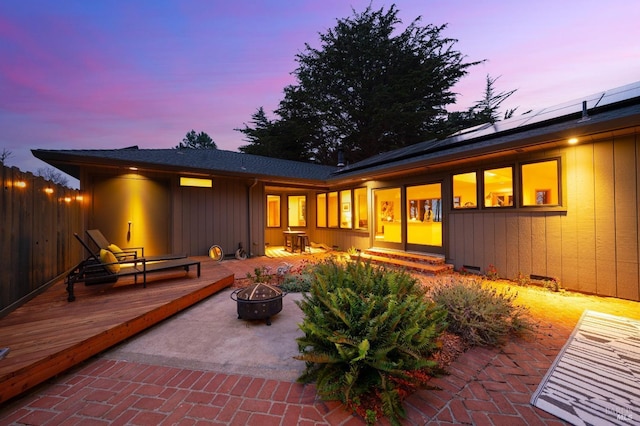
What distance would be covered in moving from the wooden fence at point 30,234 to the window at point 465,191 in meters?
8.39

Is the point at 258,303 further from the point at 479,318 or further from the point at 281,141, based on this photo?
the point at 281,141

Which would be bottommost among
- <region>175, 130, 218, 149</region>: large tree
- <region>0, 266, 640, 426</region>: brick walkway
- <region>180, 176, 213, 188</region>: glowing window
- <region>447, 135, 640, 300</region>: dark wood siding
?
<region>0, 266, 640, 426</region>: brick walkway

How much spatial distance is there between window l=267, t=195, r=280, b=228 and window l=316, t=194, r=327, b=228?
6.36 ft

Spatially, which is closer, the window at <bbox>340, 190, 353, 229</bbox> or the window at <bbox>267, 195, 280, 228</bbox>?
the window at <bbox>340, 190, 353, 229</bbox>

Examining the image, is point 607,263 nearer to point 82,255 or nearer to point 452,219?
point 452,219

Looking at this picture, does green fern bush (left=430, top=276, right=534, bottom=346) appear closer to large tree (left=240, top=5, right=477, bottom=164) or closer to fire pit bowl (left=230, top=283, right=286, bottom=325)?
fire pit bowl (left=230, top=283, right=286, bottom=325)

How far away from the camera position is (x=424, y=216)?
826 centimetres

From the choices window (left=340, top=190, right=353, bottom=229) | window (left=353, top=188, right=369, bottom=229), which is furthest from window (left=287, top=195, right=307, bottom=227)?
window (left=353, top=188, right=369, bottom=229)

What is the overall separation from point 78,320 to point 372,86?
19.6 m

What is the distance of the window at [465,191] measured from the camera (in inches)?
250

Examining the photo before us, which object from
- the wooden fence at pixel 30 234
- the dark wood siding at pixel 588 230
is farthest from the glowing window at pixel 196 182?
the dark wood siding at pixel 588 230

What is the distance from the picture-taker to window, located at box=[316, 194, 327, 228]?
441 inches

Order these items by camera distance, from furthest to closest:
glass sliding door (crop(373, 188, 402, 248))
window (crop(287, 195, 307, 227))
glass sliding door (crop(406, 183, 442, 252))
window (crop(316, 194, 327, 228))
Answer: window (crop(287, 195, 307, 227))
window (crop(316, 194, 327, 228))
glass sliding door (crop(373, 188, 402, 248))
glass sliding door (crop(406, 183, 442, 252))

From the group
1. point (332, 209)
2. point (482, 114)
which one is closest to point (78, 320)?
point (332, 209)
